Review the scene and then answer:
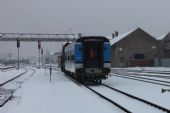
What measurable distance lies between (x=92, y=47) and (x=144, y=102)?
41.9 ft

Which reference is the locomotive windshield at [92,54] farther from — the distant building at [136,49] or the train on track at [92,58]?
the distant building at [136,49]

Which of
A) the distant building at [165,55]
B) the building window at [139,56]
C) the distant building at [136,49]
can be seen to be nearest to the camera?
the distant building at [165,55]

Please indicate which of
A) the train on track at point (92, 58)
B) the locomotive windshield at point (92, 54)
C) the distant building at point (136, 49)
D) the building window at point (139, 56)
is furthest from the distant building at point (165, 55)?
the train on track at point (92, 58)

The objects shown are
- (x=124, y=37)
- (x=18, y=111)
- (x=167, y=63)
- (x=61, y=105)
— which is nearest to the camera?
(x=18, y=111)

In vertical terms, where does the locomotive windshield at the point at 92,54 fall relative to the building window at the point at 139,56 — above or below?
below

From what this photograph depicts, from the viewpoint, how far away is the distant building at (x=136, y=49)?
3081 inches

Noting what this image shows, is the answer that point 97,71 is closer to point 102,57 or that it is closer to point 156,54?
point 102,57

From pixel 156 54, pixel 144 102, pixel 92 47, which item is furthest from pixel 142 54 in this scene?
pixel 144 102

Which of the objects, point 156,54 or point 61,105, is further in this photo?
point 156,54

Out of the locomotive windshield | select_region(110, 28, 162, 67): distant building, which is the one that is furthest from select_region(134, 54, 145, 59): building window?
the locomotive windshield

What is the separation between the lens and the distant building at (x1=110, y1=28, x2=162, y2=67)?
78250mm

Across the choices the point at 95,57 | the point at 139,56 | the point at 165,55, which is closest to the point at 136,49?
the point at 139,56

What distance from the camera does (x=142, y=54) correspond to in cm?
7894

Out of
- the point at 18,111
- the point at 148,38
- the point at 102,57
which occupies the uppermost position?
the point at 148,38
